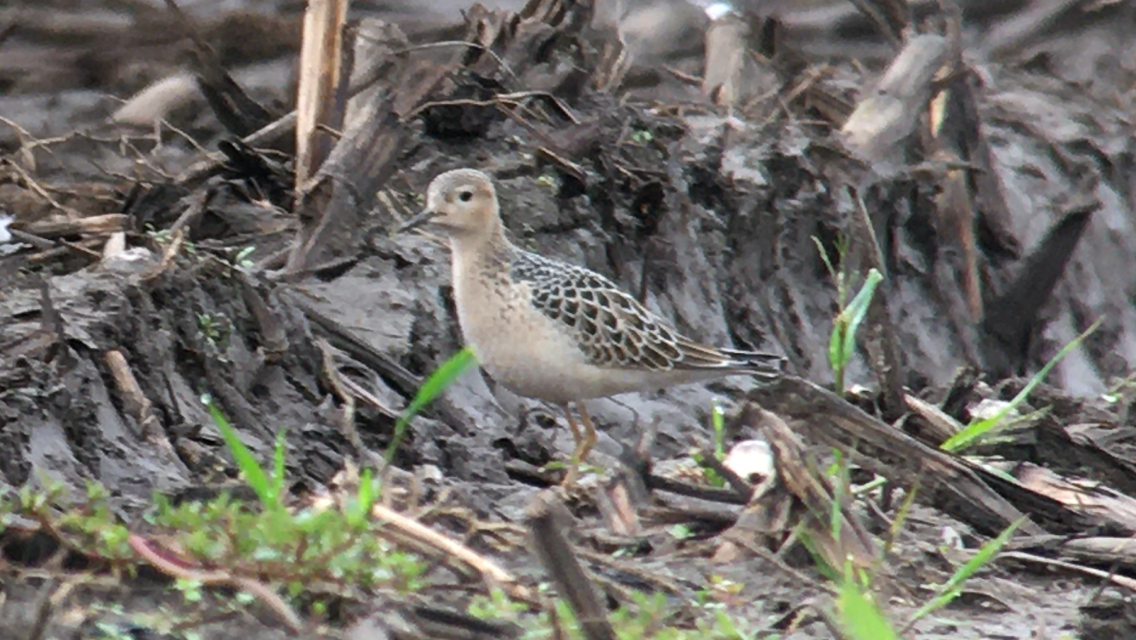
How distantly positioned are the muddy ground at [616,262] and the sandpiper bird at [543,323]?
27 centimetres

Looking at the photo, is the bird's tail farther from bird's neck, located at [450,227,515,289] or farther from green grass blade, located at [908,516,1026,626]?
green grass blade, located at [908,516,1026,626]

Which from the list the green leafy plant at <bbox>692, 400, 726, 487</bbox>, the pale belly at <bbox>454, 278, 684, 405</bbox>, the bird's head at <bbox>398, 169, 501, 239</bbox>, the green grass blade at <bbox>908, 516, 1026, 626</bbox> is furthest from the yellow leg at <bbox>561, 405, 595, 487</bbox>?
the green grass blade at <bbox>908, 516, 1026, 626</bbox>

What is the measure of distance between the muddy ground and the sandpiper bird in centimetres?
27

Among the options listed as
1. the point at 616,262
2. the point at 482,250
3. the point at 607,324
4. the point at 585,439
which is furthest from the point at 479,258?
the point at 616,262

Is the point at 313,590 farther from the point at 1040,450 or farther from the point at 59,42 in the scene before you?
the point at 59,42

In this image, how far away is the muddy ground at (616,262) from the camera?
16.2ft

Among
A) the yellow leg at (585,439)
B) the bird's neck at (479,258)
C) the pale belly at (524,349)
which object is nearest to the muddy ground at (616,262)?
the yellow leg at (585,439)

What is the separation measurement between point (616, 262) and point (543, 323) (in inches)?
70.1

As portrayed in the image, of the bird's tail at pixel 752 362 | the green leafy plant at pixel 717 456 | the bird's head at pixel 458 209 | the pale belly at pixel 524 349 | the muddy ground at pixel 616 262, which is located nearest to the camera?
the muddy ground at pixel 616 262

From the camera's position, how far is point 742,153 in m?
8.54

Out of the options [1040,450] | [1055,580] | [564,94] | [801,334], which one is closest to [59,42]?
[564,94]

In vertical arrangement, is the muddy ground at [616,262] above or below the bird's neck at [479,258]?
below

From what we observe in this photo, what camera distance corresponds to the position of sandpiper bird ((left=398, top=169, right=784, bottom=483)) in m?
5.96

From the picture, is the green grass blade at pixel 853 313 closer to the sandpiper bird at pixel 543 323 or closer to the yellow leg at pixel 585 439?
the sandpiper bird at pixel 543 323
